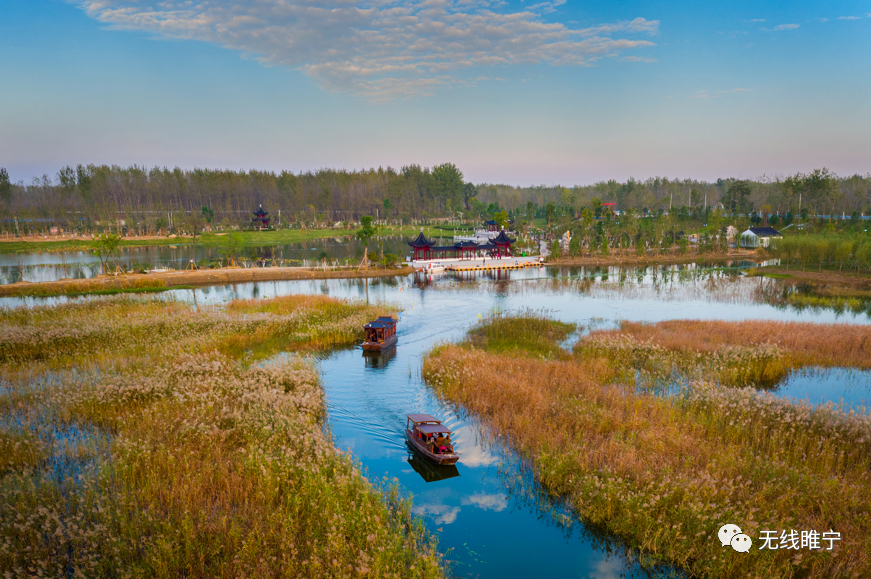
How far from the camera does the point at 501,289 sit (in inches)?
2000

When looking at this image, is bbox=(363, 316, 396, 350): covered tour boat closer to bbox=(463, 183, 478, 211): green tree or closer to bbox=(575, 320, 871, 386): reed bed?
bbox=(575, 320, 871, 386): reed bed

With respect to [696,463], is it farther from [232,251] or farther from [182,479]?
[232,251]

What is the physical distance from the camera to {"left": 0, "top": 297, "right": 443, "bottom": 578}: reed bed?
949cm

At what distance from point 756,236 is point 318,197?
123813 millimetres

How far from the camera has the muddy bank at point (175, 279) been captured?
45.6 meters

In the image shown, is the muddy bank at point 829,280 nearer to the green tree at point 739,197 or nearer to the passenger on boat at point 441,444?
the passenger on boat at point 441,444

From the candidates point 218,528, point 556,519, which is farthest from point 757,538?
point 218,528

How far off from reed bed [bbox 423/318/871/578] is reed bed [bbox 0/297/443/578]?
17.2 feet

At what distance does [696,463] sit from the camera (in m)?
→ 13.5

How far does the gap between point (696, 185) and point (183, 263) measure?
Answer: 174681 millimetres

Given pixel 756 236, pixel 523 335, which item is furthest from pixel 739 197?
pixel 523 335

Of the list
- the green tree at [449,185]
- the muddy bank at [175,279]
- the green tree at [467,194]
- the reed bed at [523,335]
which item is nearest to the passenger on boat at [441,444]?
the reed bed at [523,335]

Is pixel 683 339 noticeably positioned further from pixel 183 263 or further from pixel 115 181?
pixel 115 181

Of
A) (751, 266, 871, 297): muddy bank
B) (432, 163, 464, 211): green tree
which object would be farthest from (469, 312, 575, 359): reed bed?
(432, 163, 464, 211): green tree
